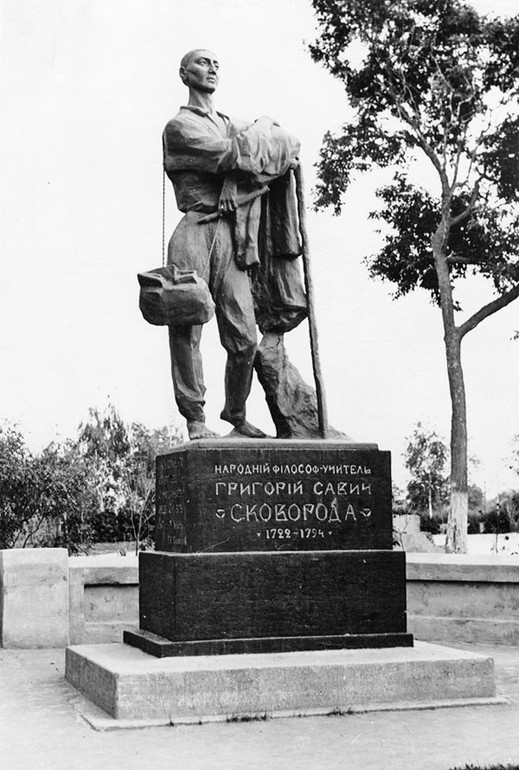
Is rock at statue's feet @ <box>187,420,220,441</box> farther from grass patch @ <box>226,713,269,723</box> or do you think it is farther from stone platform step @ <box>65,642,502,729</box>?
grass patch @ <box>226,713,269,723</box>

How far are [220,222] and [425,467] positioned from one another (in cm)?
2603

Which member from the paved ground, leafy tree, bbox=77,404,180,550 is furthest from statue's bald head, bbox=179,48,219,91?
leafy tree, bbox=77,404,180,550

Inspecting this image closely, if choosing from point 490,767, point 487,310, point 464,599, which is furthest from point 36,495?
point 490,767

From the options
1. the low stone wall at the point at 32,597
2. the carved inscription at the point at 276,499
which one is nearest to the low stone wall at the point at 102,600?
the low stone wall at the point at 32,597

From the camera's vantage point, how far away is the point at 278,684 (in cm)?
630

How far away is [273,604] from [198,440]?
1126 millimetres

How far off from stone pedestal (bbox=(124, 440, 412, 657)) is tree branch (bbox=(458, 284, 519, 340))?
14680 mm

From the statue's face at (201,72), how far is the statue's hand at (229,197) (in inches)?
29.0

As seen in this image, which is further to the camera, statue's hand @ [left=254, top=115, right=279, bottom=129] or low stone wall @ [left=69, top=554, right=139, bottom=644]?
low stone wall @ [left=69, top=554, right=139, bottom=644]

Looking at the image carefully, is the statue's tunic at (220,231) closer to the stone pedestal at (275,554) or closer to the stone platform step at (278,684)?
the stone pedestal at (275,554)

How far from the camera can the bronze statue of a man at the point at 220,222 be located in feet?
25.1

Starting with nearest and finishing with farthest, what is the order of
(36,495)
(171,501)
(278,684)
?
(278,684), (171,501), (36,495)

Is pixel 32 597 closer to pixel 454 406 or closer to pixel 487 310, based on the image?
pixel 454 406

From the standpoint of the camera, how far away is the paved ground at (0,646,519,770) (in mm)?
5188
